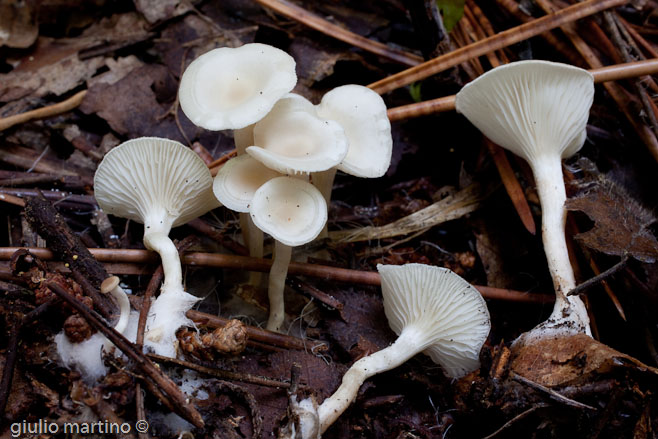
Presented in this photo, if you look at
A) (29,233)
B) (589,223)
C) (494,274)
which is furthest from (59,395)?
(589,223)

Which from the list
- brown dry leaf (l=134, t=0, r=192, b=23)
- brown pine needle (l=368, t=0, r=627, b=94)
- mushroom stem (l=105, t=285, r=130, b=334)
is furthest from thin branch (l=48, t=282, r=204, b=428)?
brown dry leaf (l=134, t=0, r=192, b=23)

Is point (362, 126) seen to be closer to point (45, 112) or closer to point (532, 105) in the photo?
point (532, 105)

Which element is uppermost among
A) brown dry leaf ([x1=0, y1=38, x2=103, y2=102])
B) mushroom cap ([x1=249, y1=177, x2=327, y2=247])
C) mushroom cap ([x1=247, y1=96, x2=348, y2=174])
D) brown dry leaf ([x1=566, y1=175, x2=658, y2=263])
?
mushroom cap ([x1=247, y1=96, x2=348, y2=174])

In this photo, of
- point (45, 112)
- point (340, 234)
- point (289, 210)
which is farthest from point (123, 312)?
point (45, 112)

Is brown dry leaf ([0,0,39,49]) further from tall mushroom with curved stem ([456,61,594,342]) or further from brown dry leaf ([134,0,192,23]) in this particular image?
tall mushroom with curved stem ([456,61,594,342])

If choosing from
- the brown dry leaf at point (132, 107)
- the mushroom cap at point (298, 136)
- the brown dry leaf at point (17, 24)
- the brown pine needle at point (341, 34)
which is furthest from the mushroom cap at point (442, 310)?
the brown dry leaf at point (17, 24)

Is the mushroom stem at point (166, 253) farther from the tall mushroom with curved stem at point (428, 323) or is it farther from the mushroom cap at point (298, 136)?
the tall mushroom with curved stem at point (428, 323)
